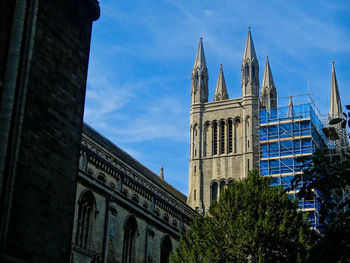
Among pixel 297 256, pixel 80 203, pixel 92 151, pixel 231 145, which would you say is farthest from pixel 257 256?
pixel 231 145

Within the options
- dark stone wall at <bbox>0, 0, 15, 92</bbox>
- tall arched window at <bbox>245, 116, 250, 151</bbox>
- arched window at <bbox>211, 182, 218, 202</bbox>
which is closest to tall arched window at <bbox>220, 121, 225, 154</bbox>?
tall arched window at <bbox>245, 116, 250, 151</bbox>

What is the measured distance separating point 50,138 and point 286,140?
4111cm

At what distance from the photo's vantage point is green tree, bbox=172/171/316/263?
2881cm

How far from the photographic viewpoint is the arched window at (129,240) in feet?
125

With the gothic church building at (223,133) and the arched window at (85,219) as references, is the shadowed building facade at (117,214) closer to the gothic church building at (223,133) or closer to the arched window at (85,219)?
the arched window at (85,219)

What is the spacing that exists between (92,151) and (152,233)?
22.3 ft

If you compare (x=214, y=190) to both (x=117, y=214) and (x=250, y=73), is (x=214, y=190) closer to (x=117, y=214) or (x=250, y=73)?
(x=250, y=73)

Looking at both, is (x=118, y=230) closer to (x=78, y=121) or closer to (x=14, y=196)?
(x=78, y=121)


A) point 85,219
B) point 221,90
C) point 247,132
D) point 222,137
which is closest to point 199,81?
point 221,90

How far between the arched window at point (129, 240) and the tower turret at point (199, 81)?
95.8ft

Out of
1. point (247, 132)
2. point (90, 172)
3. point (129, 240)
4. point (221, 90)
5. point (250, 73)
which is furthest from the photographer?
point (221, 90)

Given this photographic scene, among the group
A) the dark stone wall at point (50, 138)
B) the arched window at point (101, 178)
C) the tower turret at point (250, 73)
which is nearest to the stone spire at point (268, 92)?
the tower turret at point (250, 73)

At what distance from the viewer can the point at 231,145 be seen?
63000mm

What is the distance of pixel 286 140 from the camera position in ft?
178
